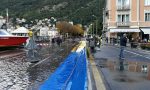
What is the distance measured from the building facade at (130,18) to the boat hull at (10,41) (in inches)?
1387

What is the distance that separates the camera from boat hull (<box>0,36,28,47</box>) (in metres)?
37.9

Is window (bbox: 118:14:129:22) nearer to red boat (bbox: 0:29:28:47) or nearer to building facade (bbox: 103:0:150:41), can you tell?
building facade (bbox: 103:0:150:41)

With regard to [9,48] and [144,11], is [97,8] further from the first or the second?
[9,48]

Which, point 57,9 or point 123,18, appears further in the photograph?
point 57,9

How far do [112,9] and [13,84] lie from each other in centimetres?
6478

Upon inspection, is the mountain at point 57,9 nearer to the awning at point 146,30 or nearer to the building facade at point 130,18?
the building facade at point 130,18

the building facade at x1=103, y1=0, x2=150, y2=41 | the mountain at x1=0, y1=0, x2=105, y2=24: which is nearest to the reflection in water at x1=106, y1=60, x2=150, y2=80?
the building facade at x1=103, y1=0, x2=150, y2=41

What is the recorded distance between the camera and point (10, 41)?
39594 millimetres

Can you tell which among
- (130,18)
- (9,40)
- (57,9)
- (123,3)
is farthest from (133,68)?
(57,9)

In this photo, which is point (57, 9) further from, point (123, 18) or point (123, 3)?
point (123, 3)

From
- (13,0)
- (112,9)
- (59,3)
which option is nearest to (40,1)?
(59,3)

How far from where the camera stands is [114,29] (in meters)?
75.9

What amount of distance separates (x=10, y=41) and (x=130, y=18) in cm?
4019

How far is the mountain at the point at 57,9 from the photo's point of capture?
6309 inches
